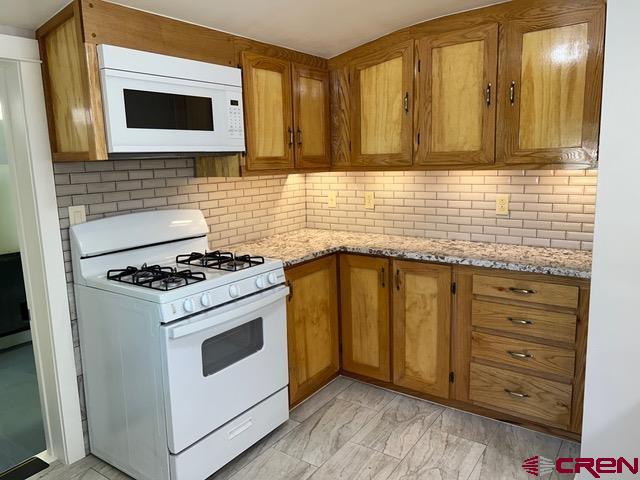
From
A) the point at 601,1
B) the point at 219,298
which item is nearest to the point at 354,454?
the point at 219,298

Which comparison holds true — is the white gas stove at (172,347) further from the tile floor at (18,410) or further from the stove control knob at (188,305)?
the tile floor at (18,410)

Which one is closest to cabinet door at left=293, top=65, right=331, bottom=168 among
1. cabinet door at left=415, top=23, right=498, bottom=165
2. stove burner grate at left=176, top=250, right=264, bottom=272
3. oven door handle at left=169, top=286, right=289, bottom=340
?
cabinet door at left=415, top=23, right=498, bottom=165

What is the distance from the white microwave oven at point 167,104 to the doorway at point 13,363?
729 mm

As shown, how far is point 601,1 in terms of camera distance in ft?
7.06

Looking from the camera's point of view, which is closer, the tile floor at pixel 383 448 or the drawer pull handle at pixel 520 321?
the tile floor at pixel 383 448

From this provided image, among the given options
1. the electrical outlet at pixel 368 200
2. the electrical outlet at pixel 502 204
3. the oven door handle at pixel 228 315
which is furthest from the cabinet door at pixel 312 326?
the electrical outlet at pixel 502 204

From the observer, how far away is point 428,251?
2674mm

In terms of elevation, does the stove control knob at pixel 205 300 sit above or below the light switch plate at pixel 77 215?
below

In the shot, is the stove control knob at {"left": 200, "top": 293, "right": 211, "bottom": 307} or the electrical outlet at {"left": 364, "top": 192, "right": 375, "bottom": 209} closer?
the stove control knob at {"left": 200, "top": 293, "right": 211, "bottom": 307}

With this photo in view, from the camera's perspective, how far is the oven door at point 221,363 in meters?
1.93

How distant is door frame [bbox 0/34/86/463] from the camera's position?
2.08 m

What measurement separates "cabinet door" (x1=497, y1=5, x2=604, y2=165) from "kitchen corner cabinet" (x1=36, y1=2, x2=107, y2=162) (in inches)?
75.7

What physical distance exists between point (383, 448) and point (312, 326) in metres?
0.78

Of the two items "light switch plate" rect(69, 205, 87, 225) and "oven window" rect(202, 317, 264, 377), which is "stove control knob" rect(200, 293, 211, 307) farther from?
"light switch plate" rect(69, 205, 87, 225)
